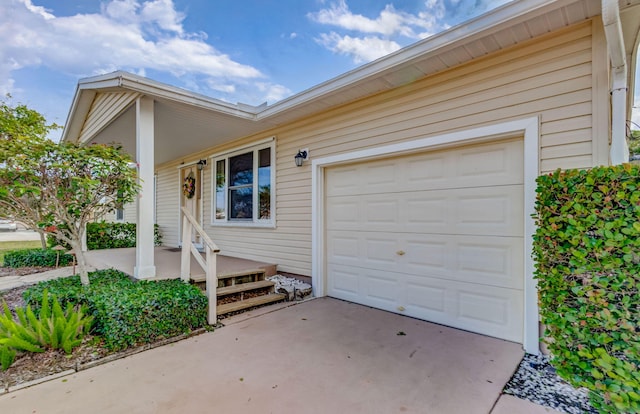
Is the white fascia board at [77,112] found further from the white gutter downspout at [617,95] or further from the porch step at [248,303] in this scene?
the white gutter downspout at [617,95]

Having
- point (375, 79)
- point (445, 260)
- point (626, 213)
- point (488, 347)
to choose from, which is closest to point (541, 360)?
point (488, 347)

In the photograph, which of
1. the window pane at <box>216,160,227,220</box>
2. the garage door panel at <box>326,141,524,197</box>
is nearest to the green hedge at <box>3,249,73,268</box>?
the window pane at <box>216,160,227,220</box>

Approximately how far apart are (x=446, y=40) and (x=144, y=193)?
4.00 m

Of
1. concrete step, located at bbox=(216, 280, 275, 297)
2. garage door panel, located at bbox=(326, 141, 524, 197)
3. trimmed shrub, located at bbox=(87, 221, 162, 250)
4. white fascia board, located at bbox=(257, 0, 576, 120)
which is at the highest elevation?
white fascia board, located at bbox=(257, 0, 576, 120)

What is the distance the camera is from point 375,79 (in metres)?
3.66

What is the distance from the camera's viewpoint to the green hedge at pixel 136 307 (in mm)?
2889

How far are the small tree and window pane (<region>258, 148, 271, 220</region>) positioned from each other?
234 cm

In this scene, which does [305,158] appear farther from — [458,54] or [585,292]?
[585,292]

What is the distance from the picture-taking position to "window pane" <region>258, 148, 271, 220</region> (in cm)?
573

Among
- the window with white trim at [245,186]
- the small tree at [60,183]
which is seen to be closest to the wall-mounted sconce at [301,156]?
the window with white trim at [245,186]

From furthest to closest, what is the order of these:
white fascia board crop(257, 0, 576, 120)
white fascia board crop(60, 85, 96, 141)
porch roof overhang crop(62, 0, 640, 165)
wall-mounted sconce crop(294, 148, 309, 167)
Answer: white fascia board crop(60, 85, 96, 141) → wall-mounted sconce crop(294, 148, 309, 167) → porch roof overhang crop(62, 0, 640, 165) → white fascia board crop(257, 0, 576, 120)

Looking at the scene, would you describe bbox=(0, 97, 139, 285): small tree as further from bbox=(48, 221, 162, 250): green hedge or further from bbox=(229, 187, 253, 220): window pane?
bbox=(48, 221, 162, 250): green hedge

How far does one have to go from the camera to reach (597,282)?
5.66 feet

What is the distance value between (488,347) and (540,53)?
291cm
